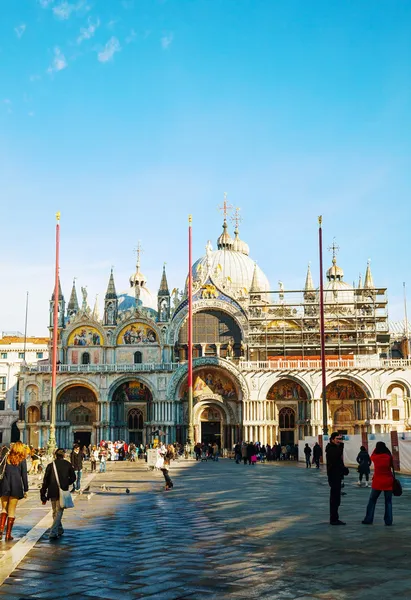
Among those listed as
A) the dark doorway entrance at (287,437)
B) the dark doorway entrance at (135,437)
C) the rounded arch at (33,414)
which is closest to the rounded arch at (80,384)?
the rounded arch at (33,414)

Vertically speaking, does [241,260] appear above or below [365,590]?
above

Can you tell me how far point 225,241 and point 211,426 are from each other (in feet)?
83.3

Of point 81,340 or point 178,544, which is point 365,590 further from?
point 81,340

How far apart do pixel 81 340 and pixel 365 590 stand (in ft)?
182

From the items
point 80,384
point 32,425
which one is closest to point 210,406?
point 80,384

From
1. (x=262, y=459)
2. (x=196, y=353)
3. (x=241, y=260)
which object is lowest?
(x=262, y=459)

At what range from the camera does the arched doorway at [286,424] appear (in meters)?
59.3

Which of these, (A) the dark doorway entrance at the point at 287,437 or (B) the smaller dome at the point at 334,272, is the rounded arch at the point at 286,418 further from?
(B) the smaller dome at the point at 334,272

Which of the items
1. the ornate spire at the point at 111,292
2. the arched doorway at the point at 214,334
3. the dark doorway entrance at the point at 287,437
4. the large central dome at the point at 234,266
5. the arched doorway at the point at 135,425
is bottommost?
the dark doorway entrance at the point at 287,437

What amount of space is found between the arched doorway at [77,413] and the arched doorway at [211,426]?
9.19 metres

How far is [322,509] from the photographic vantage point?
17109mm

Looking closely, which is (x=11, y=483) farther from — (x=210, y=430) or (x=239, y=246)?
(x=239, y=246)

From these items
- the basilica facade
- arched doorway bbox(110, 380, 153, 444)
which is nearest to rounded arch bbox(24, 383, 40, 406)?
the basilica facade

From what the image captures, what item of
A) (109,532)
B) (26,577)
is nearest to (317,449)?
(109,532)
